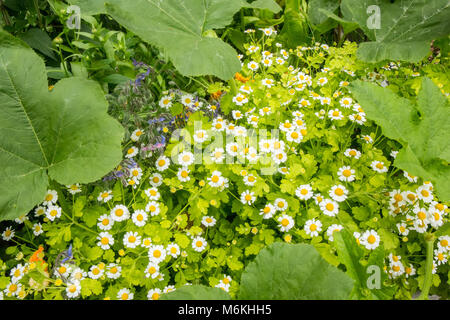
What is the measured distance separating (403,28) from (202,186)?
4.90 ft

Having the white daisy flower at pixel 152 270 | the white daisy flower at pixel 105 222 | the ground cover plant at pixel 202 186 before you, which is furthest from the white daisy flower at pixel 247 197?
the white daisy flower at pixel 105 222

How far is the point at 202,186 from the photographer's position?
1609 millimetres

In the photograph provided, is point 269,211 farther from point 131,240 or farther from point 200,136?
point 131,240

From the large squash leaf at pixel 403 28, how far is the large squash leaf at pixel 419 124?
1.38 ft

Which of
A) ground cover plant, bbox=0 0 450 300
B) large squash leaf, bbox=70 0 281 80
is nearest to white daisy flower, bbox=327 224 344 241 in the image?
ground cover plant, bbox=0 0 450 300

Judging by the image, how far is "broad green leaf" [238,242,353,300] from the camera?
108 centimetres

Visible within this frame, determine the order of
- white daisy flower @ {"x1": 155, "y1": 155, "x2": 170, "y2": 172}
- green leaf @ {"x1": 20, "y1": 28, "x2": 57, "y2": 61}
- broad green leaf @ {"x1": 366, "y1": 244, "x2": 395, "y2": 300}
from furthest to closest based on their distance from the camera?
green leaf @ {"x1": 20, "y1": 28, "x2": 57, "y2": 61}, white daisy flower @ {"x1": 155, "y1": 155, "x2": 170, "y2": 172}, broad green leaf @ {"x1": 366, "y1": 244, "x2": 395, "y2": 300}

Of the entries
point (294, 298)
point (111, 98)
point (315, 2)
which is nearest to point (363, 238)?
point (294, 298)

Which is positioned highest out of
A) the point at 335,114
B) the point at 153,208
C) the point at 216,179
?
the point at 335,114

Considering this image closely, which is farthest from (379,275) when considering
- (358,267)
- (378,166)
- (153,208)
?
(153,208)

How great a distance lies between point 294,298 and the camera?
1104 millimetres

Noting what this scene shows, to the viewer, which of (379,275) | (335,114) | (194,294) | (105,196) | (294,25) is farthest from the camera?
(294,25)

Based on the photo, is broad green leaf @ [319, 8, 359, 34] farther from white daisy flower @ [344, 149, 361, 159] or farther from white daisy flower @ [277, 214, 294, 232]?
white daisy flower @ [277, 214, 294, 232]

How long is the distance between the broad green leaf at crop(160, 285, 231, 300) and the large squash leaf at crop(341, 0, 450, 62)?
149 cm
